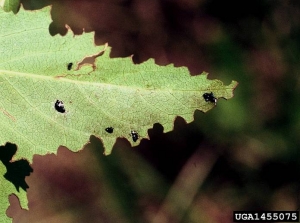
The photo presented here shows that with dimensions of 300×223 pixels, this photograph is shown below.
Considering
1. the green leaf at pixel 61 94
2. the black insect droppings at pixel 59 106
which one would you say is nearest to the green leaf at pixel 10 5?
the green leaf at pixel 61 94

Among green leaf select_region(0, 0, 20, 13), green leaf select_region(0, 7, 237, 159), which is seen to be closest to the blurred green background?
green leaf select_region(0, 0, 20, 13)

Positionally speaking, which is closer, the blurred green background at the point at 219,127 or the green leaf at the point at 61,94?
the green leaf at the point at 61,94

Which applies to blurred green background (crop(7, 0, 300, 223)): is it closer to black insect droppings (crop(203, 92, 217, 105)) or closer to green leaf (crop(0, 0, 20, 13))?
green leaf (crop(0, 0, 20, 13))

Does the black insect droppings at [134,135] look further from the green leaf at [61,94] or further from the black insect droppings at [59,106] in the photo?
the black insect droppings at [59,106]

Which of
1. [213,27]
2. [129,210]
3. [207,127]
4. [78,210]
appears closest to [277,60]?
[213,27]

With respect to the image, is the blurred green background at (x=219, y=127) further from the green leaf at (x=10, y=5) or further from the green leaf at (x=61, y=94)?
the green leaf at (x=61, y=94)

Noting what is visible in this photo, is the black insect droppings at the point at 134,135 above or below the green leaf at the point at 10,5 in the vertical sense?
below

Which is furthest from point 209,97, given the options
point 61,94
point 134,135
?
point 61,94

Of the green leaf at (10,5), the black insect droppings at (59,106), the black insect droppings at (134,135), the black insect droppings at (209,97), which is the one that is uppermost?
the green leaf at (10,5)
